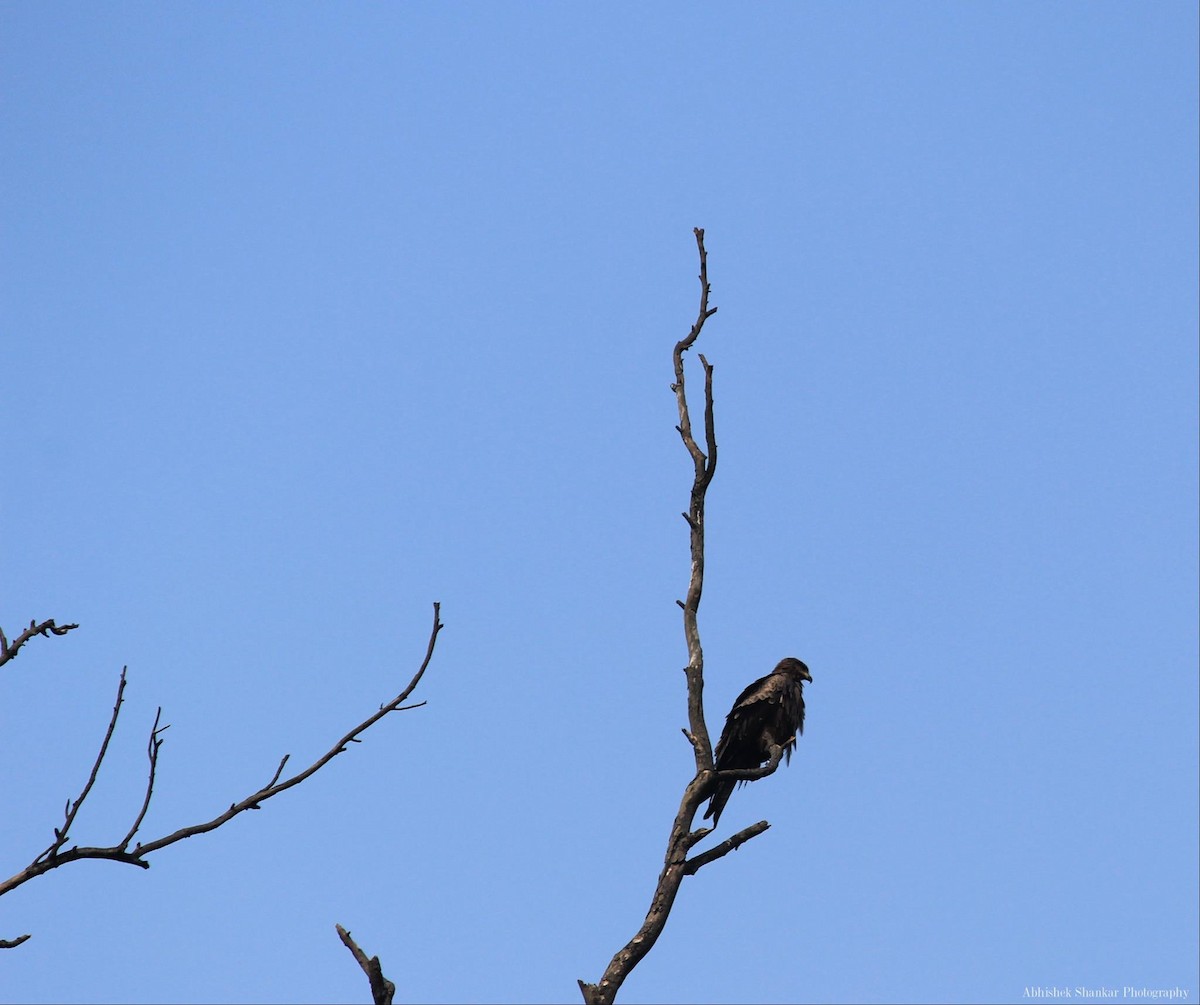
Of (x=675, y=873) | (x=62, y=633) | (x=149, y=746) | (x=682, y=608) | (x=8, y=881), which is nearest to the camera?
(x=8, y=881)

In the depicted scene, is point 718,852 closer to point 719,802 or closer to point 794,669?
point 719,802

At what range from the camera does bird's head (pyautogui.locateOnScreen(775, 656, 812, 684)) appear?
10.3 meters

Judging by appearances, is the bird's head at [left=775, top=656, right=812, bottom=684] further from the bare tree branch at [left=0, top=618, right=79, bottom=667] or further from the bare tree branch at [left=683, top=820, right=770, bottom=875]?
the bare tree branch at [left=0, top=618, right=79, bottom=667]

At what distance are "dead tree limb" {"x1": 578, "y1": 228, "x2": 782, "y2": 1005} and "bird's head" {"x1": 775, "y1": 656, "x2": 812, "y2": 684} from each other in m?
3.72

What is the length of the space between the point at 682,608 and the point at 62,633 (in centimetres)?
281

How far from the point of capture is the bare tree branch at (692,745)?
5207 millimetres

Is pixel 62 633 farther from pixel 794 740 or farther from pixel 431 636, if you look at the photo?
pixel 794 740

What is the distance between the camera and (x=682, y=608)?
623cm

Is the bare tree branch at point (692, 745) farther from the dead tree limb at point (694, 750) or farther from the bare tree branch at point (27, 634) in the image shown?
the bare tree branch at point (27, 634)

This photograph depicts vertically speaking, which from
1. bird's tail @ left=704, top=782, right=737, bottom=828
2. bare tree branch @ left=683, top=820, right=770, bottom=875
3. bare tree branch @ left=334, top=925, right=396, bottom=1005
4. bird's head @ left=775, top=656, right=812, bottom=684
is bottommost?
bare tree branch @ left=334, top=925, right=396, bottom=1005

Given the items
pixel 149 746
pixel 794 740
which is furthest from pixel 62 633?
pixel 794 740

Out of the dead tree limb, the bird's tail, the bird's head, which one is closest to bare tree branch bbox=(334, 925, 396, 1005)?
the dead tree limb

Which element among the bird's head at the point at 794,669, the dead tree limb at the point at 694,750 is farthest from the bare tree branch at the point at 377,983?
the bird's head at the point at 794,669

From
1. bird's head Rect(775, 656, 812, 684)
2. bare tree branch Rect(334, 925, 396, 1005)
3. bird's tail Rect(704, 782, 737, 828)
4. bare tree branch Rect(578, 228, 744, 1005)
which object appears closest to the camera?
bare tree branch Rect(334, 925, 396, 1005)
